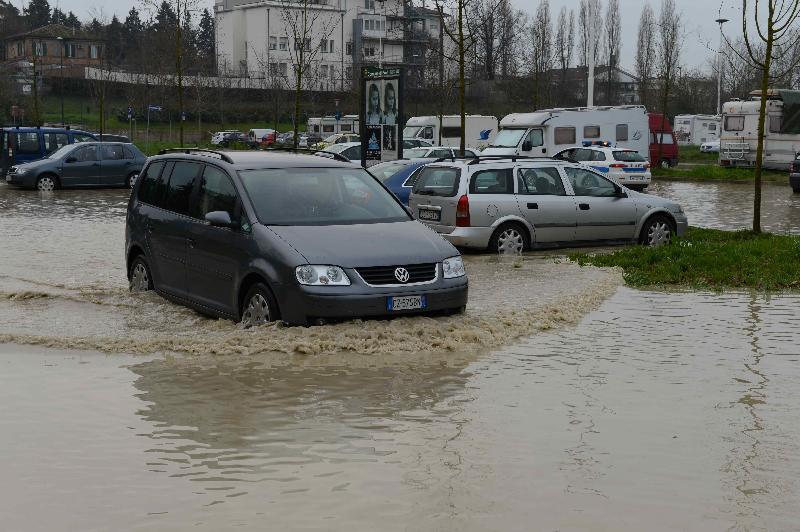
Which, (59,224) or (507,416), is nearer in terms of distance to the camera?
(507,416)

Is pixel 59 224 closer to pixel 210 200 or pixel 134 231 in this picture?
pixel 134 231

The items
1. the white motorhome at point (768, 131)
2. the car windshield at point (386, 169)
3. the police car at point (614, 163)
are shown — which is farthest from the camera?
the white motorhome at point (768, 131)

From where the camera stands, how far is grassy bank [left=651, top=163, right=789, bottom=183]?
4197cm

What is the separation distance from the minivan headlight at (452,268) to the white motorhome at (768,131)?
36.5 metres

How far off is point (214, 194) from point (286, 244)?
159 centimetres

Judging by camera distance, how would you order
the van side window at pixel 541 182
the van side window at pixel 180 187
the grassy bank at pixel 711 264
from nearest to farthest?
the van side window at pixel 180 187, the grassy bank at pixel 711 264, the van side window at pixel 541 182

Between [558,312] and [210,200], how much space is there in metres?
3.79

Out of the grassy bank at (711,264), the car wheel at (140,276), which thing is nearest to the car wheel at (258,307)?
the car wheel at (140,276)

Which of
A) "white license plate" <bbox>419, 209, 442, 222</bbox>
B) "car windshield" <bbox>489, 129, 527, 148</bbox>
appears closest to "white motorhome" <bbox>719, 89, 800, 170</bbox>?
"car windshield" <bbox>489, 129, 527, 148</bbox>

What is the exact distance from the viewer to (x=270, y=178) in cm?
1075

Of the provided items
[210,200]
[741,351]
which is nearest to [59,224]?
[210,200]

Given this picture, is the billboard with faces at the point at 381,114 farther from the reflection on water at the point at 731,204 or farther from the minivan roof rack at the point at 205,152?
the minivan roof rack at the point at 205,152

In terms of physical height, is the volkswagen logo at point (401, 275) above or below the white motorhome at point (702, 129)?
below

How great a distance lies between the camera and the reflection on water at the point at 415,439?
5.73m
